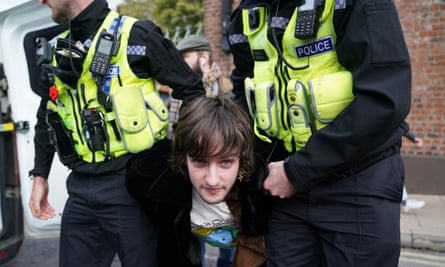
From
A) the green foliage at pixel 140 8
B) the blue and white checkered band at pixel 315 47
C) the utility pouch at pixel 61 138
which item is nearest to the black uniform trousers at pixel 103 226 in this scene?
the utility pouch at pixel 61 138

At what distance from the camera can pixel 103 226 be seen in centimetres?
191

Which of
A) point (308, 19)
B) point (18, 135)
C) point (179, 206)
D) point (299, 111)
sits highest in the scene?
point (308, 19)

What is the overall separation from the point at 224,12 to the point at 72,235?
526 centimetres

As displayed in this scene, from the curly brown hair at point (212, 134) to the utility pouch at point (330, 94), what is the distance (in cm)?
35

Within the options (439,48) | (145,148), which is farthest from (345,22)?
(439,48)

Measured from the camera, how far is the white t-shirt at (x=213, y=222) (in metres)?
1.72

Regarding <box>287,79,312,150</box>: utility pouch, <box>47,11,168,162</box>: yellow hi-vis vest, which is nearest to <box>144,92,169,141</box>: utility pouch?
<box>47,11,168,162</box>: yellow hi-vis vest

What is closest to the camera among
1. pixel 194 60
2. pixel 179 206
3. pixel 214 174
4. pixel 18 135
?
pixel 214 174

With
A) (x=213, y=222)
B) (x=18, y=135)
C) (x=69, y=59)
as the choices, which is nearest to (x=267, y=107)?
(x=213, y=222)

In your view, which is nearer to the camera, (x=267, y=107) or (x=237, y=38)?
(x=267, y=107)

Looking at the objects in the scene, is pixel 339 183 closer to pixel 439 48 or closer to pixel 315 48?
pixel 315 48

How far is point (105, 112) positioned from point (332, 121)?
1.03 m

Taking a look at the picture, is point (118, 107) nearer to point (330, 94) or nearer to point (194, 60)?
point (330, 94)

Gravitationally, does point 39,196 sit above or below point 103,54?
below
